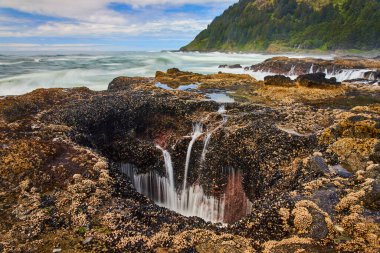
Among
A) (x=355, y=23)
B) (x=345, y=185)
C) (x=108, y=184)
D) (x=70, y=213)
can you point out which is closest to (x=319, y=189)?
(x=345, y=185)

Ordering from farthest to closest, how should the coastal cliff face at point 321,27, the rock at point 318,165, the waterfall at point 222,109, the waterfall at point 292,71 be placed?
the coastal cliff face at point 321,27, the waterfall at point 292,71, the waterfall at point 222,109, the rock at point 318,165

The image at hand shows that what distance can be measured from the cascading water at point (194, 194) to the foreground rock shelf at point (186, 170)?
143mm

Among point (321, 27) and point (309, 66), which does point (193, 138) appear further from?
point (321, 27)

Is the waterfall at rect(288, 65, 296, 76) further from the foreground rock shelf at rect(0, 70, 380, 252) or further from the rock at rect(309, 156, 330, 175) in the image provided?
the rock at rect(309, 156, 330, 175)

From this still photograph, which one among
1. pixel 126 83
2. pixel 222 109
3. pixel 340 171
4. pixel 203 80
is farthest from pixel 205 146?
pixel 203 80

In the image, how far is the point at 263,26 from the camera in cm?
19888

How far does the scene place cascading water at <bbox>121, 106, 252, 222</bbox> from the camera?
17547 mm

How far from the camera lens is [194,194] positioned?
19.0 m

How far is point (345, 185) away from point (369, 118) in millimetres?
6482

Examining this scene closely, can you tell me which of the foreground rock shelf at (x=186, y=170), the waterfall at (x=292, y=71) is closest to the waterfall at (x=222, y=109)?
the foreground rock shelf at (x=186, y=170)

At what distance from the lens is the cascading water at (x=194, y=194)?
1755 cm

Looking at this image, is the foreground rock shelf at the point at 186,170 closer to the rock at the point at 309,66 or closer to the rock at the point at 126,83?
the rock at the point at 126,83

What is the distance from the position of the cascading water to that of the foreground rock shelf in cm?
14

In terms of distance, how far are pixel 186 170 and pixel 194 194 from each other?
1590 millimetres
